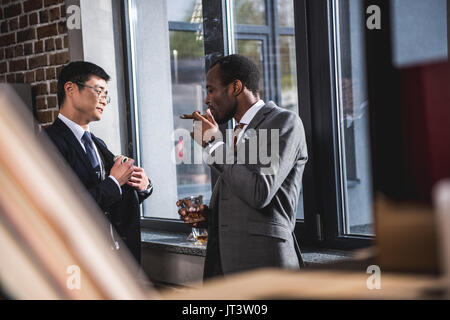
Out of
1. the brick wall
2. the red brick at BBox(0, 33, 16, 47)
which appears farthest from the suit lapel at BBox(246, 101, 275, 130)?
the red brick at BBox(0, 33, 16, 47)

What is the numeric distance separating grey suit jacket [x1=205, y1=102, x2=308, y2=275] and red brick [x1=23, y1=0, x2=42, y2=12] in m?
1.95

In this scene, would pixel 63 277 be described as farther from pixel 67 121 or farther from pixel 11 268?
pixel 67 121

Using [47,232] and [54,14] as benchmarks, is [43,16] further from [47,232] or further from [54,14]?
[47,232]

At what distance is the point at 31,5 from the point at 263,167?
2239 mm

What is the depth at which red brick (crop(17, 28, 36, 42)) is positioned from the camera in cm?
313

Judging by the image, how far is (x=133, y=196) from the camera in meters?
2.23

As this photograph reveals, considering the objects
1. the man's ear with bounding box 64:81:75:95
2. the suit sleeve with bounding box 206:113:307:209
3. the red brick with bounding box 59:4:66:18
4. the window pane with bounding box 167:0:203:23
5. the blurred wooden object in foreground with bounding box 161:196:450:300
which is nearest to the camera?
the blurred wooden object in foreground with bounding box 161:196:450:300

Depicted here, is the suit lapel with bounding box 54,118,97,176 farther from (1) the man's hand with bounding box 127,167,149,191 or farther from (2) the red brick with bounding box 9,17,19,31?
(2) the red brick with bounding box 9,17,19,31

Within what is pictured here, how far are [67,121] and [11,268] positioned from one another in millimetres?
1294

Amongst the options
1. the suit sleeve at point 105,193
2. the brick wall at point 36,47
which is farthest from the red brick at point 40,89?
the suit sleeve at point 105,193

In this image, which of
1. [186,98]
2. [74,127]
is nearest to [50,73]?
[186,98]

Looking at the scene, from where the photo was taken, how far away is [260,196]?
1.61 m

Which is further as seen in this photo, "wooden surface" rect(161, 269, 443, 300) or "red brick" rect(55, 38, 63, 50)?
"red brick" rect(55, 38, 63, 50)
